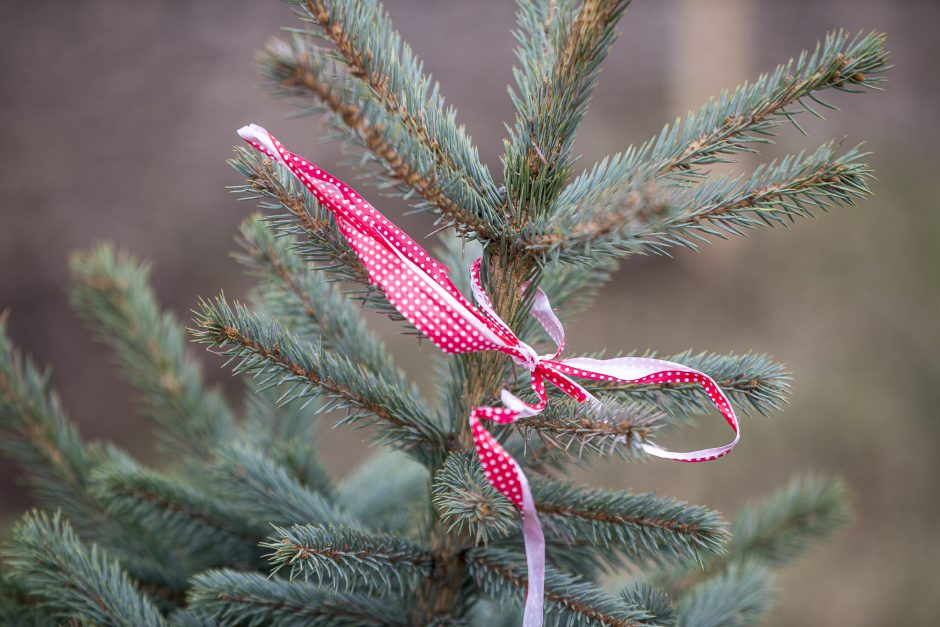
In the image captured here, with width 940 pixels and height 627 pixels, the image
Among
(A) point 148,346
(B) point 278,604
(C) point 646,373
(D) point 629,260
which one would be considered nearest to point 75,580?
(B) point 278,604

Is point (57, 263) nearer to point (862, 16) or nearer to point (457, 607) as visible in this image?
point (457, 607)

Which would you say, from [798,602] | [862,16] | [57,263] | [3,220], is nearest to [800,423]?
[798,602]

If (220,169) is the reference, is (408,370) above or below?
below

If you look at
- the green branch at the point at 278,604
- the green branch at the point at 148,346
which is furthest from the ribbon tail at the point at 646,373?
the green branch at the point at 148,346

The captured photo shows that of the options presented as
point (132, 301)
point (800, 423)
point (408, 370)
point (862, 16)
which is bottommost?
point (132, 301)

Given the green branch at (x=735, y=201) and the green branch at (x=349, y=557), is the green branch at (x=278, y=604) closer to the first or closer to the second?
the green branch at (x=349, y=557)

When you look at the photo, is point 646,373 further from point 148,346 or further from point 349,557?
point 148,346
